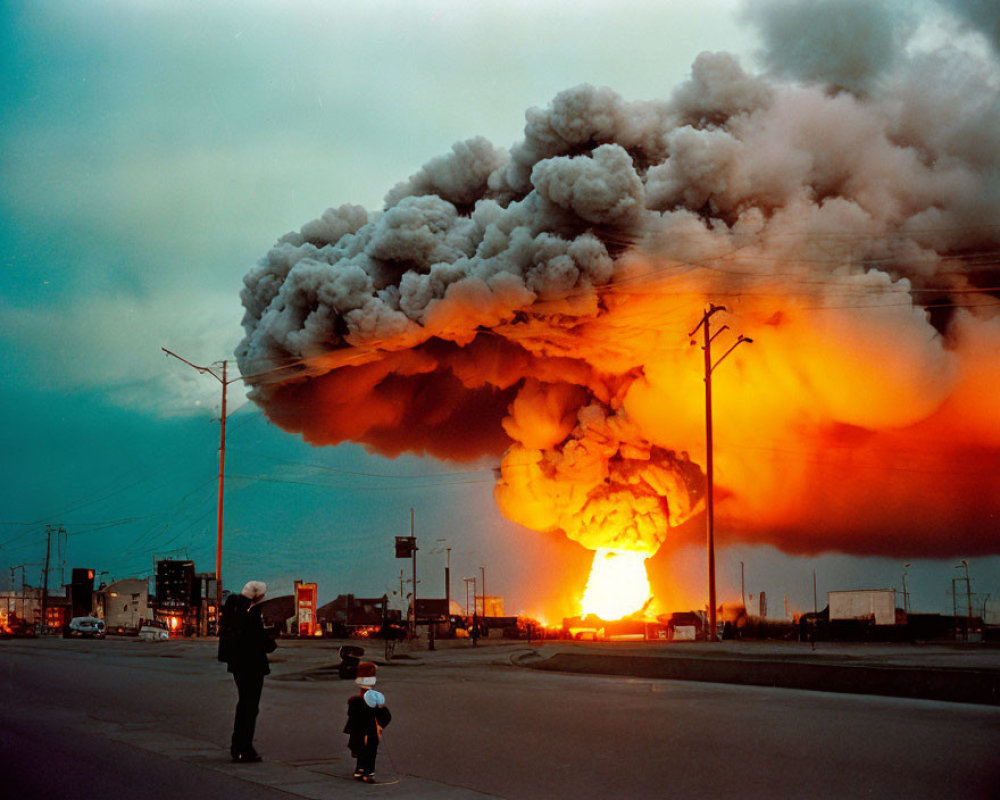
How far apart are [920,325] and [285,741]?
35191 mm

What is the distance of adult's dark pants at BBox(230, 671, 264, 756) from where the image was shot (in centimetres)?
989

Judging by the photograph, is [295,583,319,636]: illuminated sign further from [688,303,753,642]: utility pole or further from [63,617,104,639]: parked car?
[688,303,753,642]: utility pole

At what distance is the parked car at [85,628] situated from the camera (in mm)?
66019

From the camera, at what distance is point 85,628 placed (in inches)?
2680

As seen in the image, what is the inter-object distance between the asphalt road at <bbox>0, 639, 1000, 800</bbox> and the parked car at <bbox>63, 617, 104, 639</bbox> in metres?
50.4

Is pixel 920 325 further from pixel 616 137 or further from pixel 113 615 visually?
pixel 113 615

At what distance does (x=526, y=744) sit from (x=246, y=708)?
2999 mm

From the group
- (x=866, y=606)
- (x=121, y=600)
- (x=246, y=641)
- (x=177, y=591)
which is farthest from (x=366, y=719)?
(x=121, y=600)

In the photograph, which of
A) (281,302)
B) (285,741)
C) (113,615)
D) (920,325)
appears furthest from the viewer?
(113,615)

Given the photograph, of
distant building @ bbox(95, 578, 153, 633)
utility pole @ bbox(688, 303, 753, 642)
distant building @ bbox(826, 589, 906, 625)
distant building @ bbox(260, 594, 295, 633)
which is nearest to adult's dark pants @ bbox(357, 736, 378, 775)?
utility pole @ bbox(688, 303, 753, 642)

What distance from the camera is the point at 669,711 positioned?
13992 millimetres

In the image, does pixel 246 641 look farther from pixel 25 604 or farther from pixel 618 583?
pixel 25 604

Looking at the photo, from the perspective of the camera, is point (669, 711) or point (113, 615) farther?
point (113, 615)

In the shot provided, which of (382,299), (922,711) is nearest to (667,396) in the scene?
(382,299)
